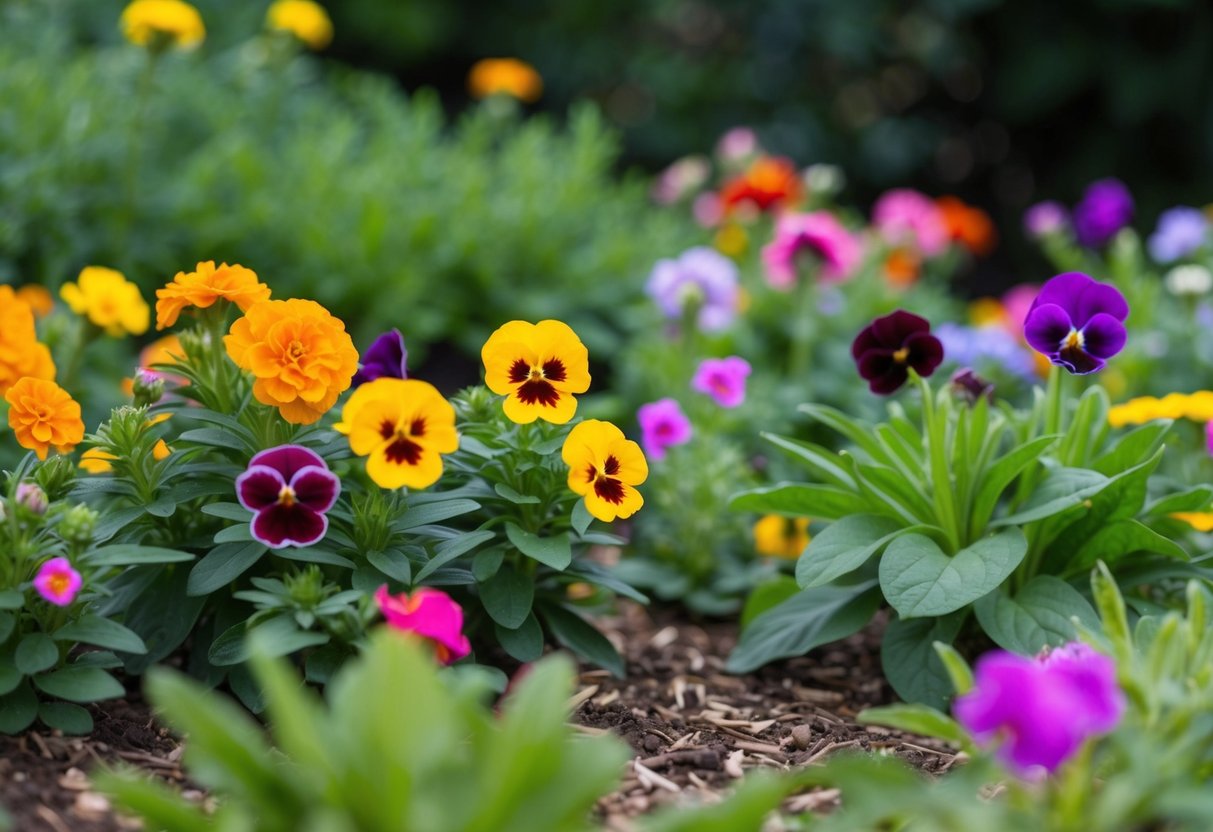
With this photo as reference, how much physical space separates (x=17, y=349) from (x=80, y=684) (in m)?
0.78

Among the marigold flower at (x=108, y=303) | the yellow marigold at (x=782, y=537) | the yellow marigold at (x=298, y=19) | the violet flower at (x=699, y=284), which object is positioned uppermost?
Result: the yellow marigold at (x=298, y=19)

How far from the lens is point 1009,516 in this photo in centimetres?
251

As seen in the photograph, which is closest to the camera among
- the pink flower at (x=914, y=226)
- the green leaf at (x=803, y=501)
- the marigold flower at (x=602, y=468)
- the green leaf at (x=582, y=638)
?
the marigold flower at (x=602, y=468)

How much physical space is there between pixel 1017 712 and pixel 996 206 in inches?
270

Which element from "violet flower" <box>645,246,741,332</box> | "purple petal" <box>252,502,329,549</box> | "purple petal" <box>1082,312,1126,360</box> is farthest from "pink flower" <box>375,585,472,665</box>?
"violet flower" <box>645,246,741,332</box>

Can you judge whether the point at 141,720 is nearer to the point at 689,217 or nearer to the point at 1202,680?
the point at 1202,680

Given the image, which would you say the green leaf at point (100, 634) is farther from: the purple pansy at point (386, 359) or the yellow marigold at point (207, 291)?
the purple pansy at point (386, 359)

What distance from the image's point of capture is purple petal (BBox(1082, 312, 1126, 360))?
2262mm

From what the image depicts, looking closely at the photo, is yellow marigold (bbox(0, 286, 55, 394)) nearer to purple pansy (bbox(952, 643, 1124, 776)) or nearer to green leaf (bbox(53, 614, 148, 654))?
green leaf (bbox(53, 614, 148, 654))

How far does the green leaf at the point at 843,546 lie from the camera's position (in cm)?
234

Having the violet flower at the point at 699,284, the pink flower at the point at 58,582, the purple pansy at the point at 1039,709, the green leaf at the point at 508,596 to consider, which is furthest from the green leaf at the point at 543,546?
the violet flower at the point at 699,284

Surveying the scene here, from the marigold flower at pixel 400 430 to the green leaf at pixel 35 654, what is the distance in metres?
0.59

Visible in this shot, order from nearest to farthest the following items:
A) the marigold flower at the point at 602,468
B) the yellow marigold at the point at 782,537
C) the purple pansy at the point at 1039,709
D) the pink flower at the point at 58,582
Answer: the purple pansy at the point at 1039,709 → the pink flower at the point at 58,582 → the marigold flower at the point at 602,468 → the yellow marigold at the point at 782,537

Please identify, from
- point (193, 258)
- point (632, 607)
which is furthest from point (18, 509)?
point (193, 258)
